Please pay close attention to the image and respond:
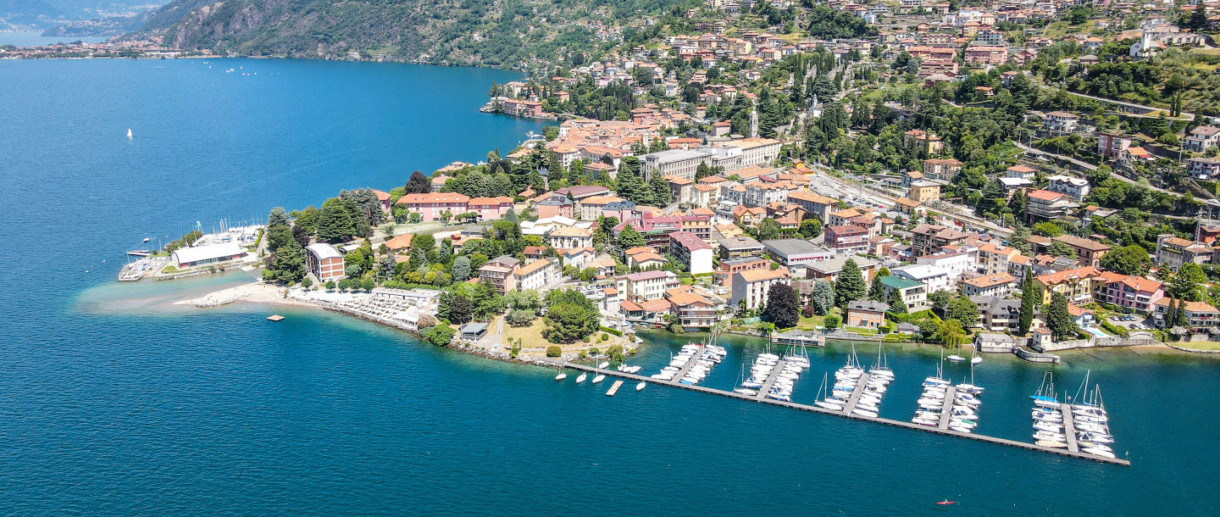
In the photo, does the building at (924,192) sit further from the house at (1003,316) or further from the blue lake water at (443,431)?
the blue lake water at (443,431)

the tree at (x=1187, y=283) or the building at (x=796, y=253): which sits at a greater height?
the building at (x=796, y=253)

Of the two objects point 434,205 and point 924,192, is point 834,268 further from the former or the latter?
point 434,205

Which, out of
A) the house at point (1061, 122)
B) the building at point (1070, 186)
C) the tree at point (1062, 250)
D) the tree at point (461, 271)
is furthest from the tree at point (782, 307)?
the house at point (1061, 122)

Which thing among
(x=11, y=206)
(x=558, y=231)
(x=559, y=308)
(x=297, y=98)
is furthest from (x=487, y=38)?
(x=559, y=308)

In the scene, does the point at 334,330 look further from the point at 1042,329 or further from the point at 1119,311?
the point at 1119,311

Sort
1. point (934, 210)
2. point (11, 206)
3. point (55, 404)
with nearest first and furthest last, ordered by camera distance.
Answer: point (55, 404) → point (934, 210) → point (11, 206)

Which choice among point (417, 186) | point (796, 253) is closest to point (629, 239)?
point (796, 253)
